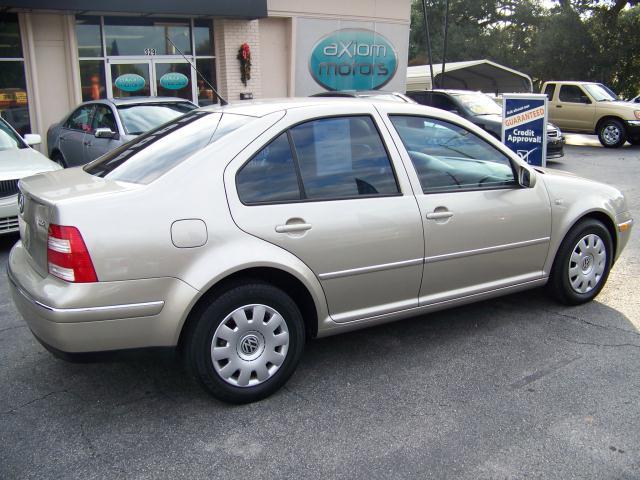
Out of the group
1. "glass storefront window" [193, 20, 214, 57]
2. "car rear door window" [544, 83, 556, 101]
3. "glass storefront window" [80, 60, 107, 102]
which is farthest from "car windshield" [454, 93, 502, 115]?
"glass storefront window" [80, 60, 107, 102]

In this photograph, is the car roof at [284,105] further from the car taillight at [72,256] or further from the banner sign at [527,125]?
the banner sign at [527,125]

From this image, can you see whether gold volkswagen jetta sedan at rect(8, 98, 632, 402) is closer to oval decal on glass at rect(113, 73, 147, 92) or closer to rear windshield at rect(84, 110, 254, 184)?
rear windshield at rect(84, 110, 254, 184)

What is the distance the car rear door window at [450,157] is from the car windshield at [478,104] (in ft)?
32.2

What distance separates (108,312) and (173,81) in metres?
11.9

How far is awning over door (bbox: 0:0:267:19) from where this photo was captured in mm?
11156

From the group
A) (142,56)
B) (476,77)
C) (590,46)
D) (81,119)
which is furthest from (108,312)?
(590,46)

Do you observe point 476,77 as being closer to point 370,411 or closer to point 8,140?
point 8,140

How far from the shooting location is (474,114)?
13.7 metres

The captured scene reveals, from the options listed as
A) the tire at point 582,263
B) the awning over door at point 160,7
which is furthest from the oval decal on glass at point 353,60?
the tire at point 582,263

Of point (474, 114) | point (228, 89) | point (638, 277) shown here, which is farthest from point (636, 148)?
point (638, 277)

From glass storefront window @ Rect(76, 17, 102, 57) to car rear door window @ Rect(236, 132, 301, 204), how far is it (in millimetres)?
10781

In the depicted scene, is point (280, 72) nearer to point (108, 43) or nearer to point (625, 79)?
point (108, 43)

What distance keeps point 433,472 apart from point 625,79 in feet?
96.1

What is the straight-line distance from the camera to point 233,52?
47.0 ft
